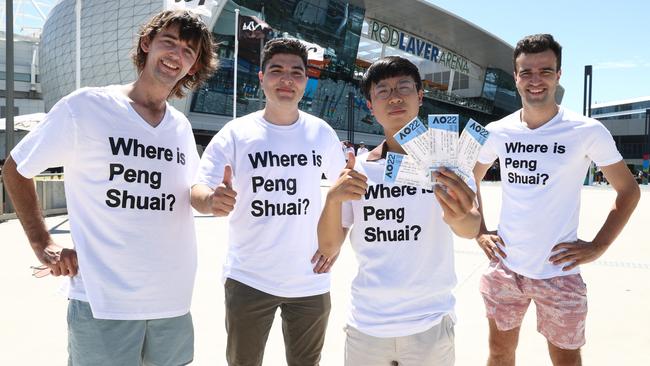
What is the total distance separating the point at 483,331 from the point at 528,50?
7.97 ft

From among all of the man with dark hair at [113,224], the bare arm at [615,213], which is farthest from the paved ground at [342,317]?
the man with dark hair at [113,224]

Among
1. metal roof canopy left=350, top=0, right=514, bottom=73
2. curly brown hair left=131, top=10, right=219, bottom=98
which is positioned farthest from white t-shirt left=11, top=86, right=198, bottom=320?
metal roof canopy left=350, top=0, right=514, bottom=73

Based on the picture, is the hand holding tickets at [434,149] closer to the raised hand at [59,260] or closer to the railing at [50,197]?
the raised hand at [59,260]

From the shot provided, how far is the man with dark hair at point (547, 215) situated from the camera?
93.7 inches

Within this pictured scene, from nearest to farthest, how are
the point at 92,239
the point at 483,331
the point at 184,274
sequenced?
the point at 92,239 < the point at 184,274 < the point at 483,331

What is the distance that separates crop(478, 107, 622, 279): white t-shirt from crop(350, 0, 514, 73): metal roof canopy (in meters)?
41.2

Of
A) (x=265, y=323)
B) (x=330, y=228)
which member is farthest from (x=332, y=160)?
(x=265, y=323)

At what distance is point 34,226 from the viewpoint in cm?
191

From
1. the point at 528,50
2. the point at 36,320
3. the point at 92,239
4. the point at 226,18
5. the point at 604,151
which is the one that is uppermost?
the point at 226,18

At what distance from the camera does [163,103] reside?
6.98 ft

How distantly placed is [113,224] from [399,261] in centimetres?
123

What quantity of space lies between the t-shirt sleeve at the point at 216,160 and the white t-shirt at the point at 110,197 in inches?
10.1

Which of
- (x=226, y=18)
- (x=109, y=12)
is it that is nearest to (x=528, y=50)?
(x=226, y=18)

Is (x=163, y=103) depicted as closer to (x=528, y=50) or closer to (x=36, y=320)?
(x=528, y=50)
